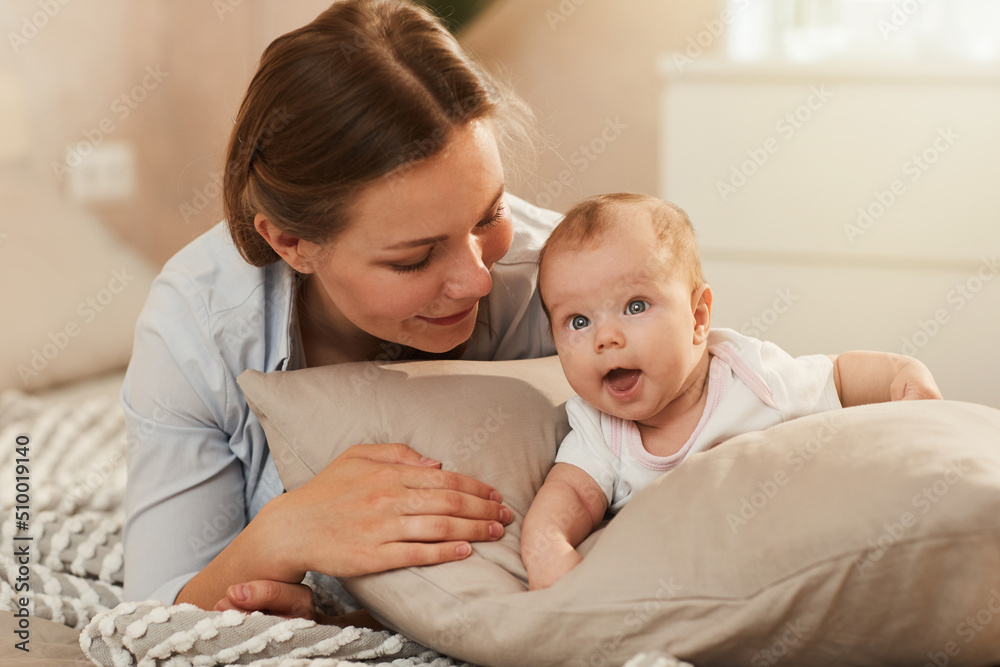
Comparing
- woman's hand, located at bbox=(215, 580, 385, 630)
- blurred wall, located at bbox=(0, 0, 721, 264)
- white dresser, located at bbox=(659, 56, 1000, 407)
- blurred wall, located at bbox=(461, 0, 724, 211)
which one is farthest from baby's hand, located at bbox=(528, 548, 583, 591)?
blurred wall, located at bbox=(461, 0, 724, 211)

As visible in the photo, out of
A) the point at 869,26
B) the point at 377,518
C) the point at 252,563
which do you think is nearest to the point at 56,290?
the point at 252,563

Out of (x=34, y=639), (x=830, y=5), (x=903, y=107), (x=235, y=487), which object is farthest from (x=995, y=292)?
(x=34, y=639)

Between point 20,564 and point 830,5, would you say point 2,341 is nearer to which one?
point 20,564

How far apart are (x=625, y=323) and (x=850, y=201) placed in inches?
61.4

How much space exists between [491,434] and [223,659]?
1.19ft

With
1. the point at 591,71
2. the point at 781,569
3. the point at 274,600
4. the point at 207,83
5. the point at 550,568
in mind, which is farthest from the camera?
the point at 591,71

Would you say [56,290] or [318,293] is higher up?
[318,293]

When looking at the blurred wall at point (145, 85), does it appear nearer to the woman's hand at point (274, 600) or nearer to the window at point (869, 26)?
the window at point (869, 26)

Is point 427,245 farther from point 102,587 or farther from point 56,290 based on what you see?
point 56,290

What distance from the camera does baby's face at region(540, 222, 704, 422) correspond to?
0.93 metres

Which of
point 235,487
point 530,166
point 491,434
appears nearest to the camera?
point 491,434

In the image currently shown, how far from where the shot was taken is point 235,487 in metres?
1.17

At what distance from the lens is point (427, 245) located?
3.22 feet

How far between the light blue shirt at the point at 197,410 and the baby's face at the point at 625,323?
0.41 meters
